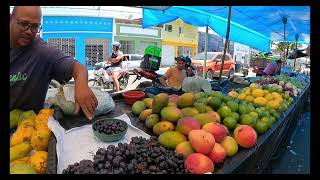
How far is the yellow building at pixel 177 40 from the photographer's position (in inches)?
1003

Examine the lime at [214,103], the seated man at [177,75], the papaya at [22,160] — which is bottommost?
the papaya at [22,160]

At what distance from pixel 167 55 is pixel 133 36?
476 cm

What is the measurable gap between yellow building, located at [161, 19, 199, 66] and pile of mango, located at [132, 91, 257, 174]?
23105 millimetres

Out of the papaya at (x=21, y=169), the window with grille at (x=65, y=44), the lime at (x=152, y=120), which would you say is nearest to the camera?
the papaya at (x=21, y=169)

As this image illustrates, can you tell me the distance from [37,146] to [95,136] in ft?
1.20

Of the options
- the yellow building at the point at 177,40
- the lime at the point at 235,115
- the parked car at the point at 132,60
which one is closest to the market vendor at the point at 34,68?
the lime at the point at 235,115

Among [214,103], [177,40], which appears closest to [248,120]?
[214,103]

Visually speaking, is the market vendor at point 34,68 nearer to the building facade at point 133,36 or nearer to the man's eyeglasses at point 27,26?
the man's eyeglasses at point 27,26

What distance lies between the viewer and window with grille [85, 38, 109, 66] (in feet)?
62.8

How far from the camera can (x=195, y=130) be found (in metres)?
1.75

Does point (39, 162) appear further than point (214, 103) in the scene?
No

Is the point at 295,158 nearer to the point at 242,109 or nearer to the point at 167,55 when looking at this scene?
the point at 242,109

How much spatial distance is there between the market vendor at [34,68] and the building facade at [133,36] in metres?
18.9
